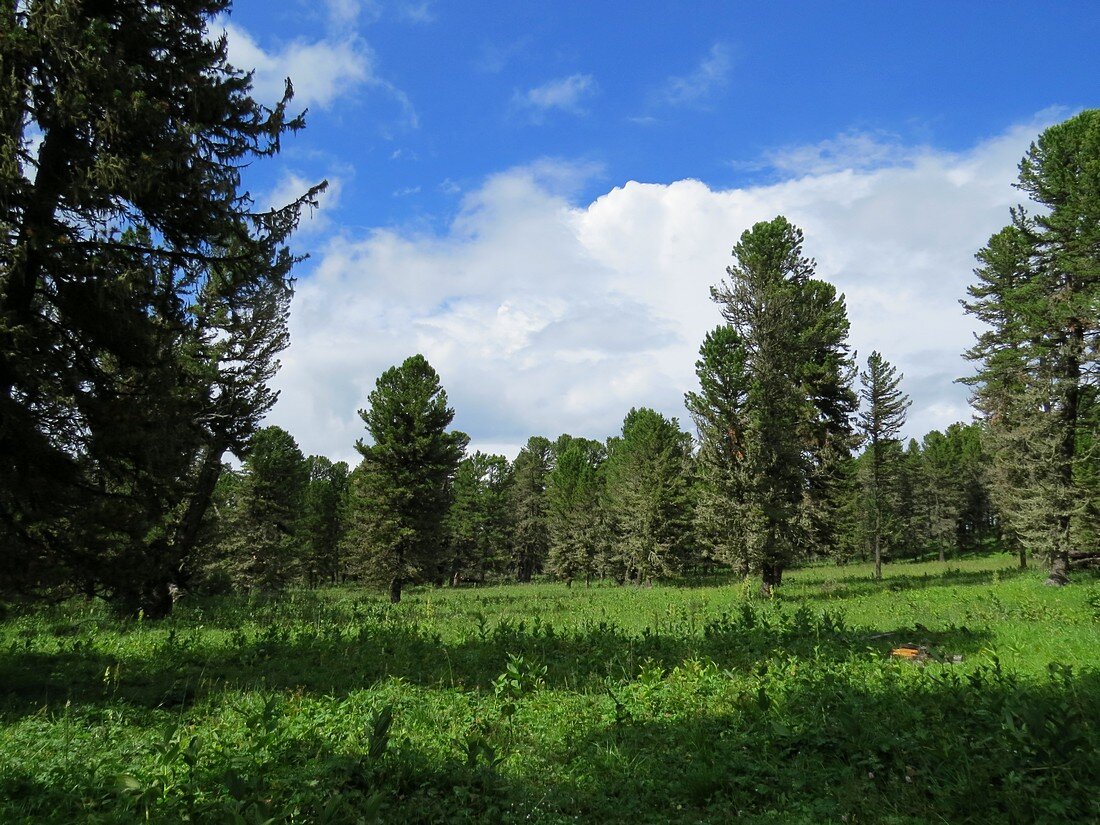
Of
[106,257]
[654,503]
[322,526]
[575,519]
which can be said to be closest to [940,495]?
[575,519]

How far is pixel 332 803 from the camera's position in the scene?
372cm

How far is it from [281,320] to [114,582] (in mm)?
13583

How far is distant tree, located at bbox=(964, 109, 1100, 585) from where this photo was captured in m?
19.4

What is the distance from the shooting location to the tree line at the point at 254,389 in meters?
7.32

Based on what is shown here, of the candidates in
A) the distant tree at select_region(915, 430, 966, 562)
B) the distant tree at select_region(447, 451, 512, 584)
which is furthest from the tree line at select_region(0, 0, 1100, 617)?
the distant tree at select_region(915, 430, 966, 562)

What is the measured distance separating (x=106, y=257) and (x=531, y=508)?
6276 centimetres

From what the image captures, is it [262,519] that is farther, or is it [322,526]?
[322,526]

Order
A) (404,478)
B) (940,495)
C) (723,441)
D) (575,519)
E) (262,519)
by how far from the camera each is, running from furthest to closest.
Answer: (940,495), (575,519), (262,519), (404,478), (723,441)

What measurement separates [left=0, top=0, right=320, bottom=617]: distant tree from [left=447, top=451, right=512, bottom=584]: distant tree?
50894mm

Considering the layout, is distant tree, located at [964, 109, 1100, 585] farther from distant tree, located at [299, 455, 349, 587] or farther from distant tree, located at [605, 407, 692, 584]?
distant tree, located at [299, 455, 349, 587]

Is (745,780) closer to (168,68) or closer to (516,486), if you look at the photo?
(168,68)

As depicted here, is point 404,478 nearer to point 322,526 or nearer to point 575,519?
point 575,519

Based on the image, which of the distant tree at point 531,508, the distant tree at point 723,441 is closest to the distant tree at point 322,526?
the distant tree at point 531,508

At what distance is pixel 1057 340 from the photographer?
2078 cm
